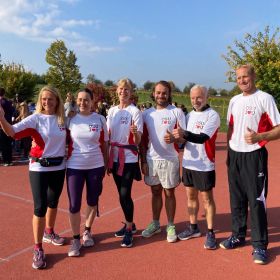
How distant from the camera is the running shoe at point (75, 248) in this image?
3965 millimetres

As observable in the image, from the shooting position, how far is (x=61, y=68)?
36094 mm

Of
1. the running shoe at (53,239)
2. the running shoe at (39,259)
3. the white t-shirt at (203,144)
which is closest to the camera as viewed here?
the running shoe at (39,259)

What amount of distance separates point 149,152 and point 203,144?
72 centimetres

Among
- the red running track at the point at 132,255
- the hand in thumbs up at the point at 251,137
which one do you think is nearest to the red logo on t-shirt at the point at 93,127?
the red running track at the point at 132,255

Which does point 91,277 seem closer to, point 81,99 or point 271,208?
point 81,99

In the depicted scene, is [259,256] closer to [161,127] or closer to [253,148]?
[253,148]

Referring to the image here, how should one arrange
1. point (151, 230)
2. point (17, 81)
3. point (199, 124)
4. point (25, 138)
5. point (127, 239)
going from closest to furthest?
point (199, 124) → point (127, 239) → point (151, 230) → point (25, 138) → point (17, 81)

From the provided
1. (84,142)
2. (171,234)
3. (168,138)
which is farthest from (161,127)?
(171,234)

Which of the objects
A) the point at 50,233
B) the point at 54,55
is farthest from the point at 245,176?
the point at 54,55

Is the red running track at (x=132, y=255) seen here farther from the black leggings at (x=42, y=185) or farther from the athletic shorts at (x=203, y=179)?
the athletic shorts at (x=203, y=179)

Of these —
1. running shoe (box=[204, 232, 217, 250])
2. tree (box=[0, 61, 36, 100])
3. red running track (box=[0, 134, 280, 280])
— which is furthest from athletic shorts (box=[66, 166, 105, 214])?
tree (box=[0, 61, 36, 100])

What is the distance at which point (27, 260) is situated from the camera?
387 cm

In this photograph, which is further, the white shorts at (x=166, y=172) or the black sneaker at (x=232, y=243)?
the white shorts at (x=166, y=172)

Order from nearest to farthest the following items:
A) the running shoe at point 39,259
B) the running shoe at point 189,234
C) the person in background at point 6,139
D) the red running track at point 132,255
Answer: the red running track at point 132,255 → the running shoe at point 39,259 → the running shoe at point 189,234 → the person in background at point 6,139
